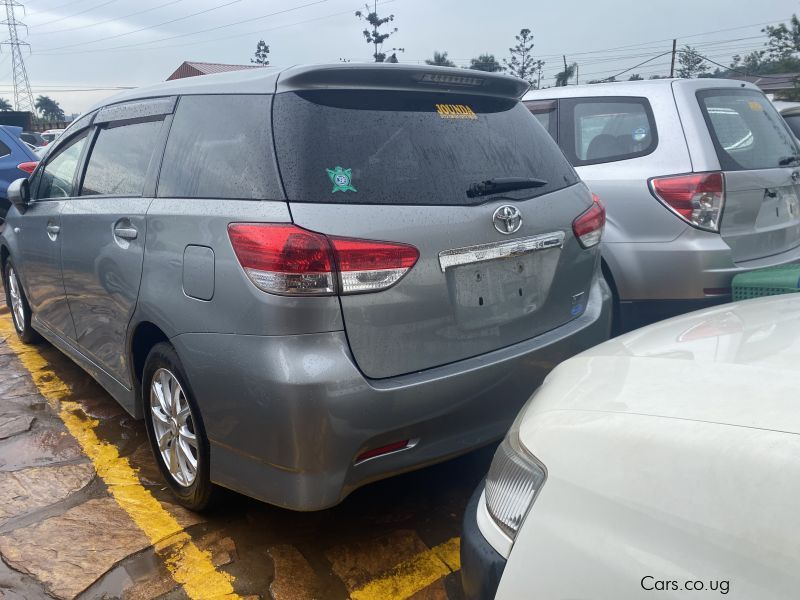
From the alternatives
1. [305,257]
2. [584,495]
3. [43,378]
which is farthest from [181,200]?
[43,378]

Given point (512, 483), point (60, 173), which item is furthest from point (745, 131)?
point (60, 173)

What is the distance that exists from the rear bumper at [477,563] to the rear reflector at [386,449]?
562mm

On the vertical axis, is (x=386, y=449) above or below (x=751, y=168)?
below

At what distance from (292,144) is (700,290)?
2.69 metres

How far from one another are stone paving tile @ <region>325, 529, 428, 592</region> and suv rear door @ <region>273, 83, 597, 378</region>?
760 millimetres

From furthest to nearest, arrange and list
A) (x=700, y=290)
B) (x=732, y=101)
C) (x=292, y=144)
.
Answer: (x=732, y=101) < (x=700, y=290) < (x=292, y=144)

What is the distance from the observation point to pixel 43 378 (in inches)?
180

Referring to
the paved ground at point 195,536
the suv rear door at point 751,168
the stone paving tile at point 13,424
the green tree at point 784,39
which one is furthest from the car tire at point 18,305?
the green tree at point 784,39

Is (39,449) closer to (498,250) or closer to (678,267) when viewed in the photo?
(498,250)

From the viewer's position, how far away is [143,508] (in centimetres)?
296

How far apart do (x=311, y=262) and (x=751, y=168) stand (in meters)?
3.06

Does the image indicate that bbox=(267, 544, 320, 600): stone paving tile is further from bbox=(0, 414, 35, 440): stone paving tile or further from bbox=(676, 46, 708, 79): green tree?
bbox=(676, 46, 708, 79): green tree

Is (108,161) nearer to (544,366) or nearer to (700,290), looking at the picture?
(544,366)

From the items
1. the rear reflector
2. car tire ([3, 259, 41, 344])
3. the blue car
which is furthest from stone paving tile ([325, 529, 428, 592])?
the blue car
